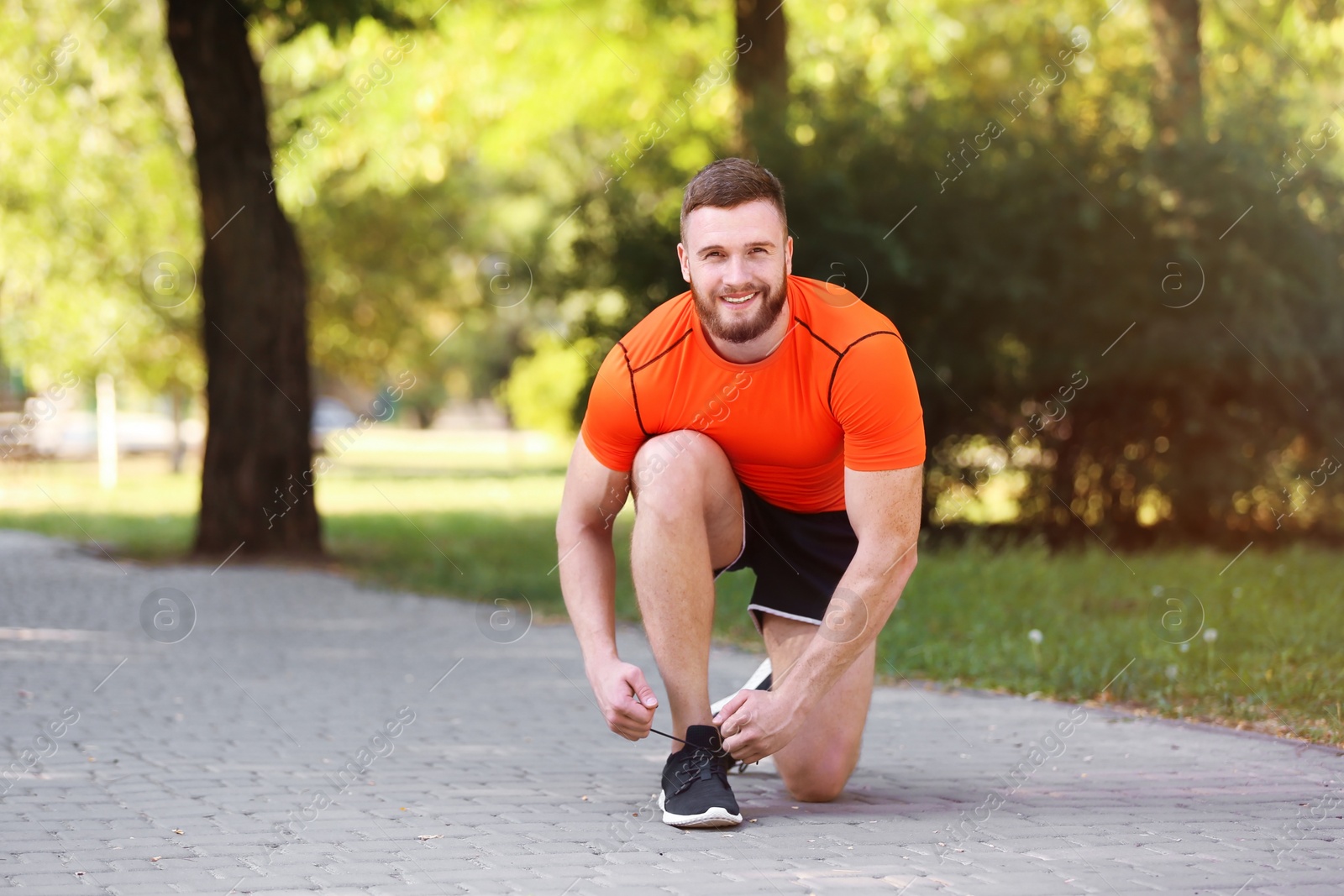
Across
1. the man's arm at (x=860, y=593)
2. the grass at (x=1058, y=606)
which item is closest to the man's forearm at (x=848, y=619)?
the man's arm at (x=860, y=593)

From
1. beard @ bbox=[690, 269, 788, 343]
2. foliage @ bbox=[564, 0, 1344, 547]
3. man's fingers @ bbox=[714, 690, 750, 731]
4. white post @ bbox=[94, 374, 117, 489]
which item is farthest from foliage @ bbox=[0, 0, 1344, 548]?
white post @ bbox=[94, 374, 117, 489]

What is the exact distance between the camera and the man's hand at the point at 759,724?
12.0ft

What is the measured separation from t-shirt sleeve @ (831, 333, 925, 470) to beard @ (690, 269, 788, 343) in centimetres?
24

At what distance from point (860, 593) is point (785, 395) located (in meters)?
0.60

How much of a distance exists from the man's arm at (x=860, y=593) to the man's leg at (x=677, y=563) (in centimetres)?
23

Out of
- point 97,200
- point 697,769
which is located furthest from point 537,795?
point 97,200

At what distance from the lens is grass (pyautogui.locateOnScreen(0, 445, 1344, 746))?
6.00m

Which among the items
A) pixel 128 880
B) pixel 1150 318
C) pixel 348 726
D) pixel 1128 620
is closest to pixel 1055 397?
pixel 1150 318

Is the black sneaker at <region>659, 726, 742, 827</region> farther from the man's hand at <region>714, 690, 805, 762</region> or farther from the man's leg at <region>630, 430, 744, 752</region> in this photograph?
the man's hand at <region>714, 690, 805, 762</region>

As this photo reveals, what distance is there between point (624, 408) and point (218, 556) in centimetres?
874

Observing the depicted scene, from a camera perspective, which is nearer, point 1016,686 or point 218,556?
point 1016,686

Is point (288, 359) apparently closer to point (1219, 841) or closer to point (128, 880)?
point (128, 880)

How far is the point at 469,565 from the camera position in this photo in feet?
38.2

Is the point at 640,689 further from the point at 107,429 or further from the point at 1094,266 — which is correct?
the point at 107,429
